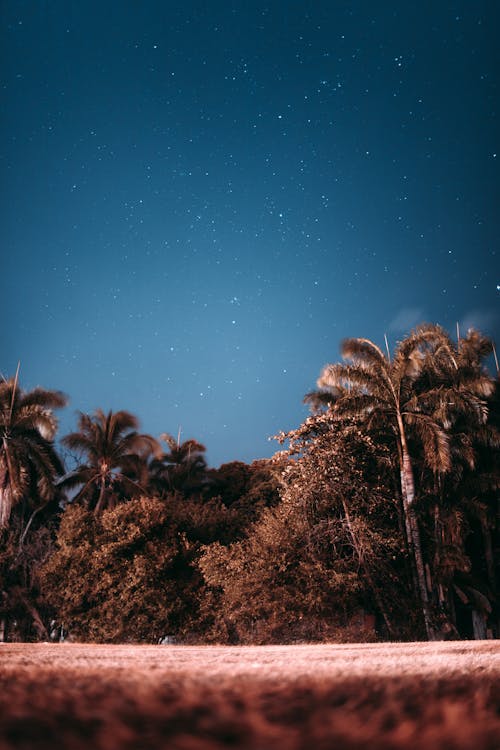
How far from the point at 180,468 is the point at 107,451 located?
16.1 feet

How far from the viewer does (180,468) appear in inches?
1051

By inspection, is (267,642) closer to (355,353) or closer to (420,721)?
(355,353)

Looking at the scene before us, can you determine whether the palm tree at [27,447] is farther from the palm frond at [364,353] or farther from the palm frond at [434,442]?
the palm frond at [434,442]

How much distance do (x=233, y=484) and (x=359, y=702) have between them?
2708 cm

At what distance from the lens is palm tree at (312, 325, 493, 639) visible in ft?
52.1

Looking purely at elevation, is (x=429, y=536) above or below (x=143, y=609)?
above

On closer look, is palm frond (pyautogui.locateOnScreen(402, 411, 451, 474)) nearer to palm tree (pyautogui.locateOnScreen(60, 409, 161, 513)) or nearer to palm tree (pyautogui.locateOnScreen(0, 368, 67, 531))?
palm tree (pyautogui.locateOnScreen(60, 409, 161, 513))

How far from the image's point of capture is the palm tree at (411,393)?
52.1 ft

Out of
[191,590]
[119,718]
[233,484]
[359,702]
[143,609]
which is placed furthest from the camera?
[233,484]

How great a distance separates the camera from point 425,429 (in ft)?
51.4

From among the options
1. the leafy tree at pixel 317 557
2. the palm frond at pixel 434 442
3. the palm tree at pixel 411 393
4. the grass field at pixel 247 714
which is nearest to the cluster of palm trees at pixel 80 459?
the leafy tree at pixel 317 557

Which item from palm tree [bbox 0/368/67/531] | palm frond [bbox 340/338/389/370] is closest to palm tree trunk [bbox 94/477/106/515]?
palm tree [bbox 0/368/67/531]

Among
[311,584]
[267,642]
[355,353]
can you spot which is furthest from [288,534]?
[355,353]

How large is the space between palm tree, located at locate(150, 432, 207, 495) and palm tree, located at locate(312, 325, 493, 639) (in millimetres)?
11001
